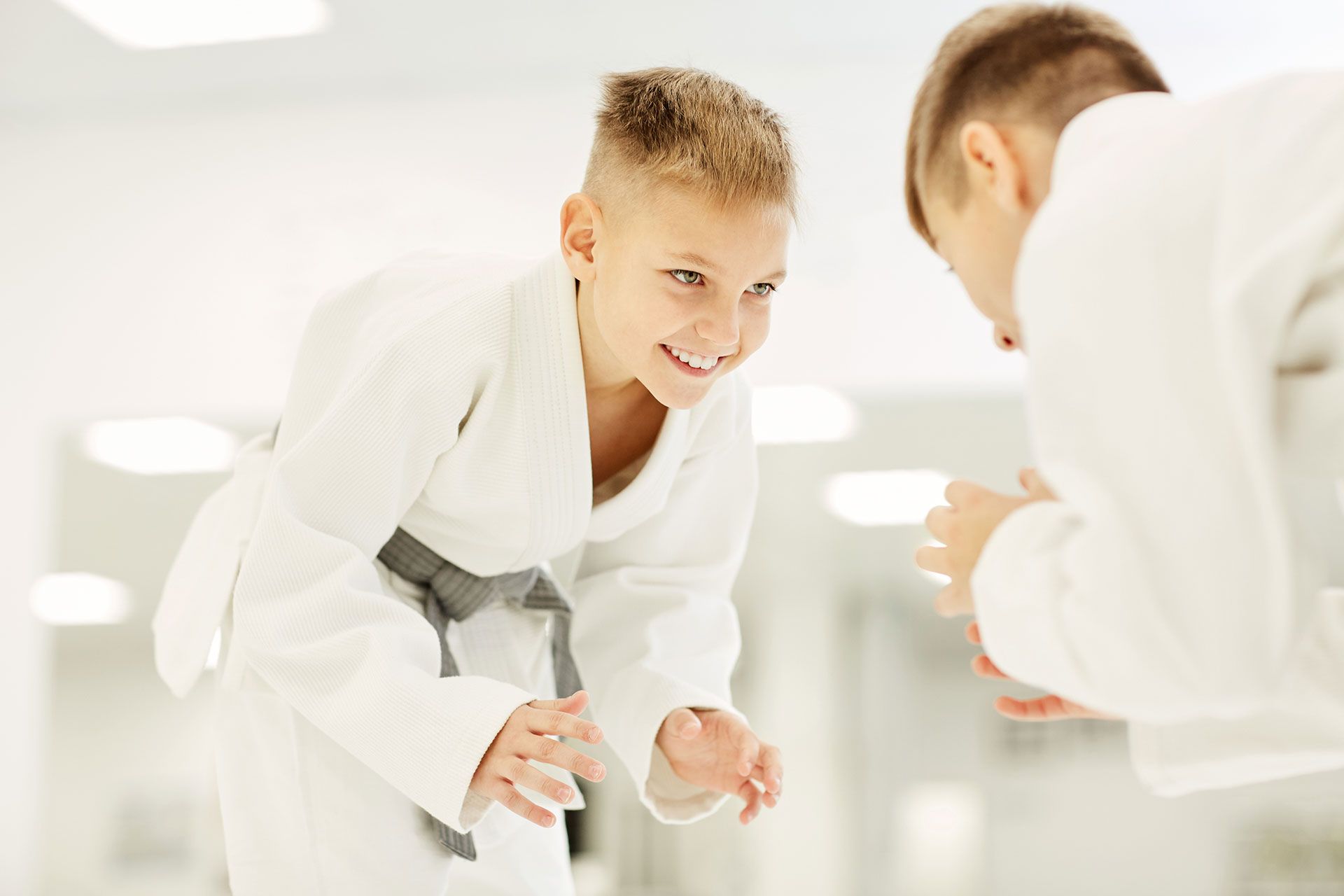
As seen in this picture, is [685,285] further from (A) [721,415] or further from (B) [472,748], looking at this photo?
(B) [472,748]

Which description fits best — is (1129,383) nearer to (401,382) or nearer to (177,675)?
(401,382)

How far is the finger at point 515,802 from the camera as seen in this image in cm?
83

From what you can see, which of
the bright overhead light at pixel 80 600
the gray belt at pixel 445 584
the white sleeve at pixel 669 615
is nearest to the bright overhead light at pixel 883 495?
the white sleeve at pixel 669 615

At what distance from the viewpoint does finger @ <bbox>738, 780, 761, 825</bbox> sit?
994 mm

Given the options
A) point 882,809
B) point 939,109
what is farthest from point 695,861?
point 939,109

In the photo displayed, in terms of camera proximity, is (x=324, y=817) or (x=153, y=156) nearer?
(x=324, y=817)

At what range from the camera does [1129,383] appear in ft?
1.91

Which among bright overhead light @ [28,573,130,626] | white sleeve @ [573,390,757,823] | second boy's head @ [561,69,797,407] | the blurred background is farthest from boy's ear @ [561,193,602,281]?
bright overhead light @ [28,573,130,626]

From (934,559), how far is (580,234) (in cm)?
46

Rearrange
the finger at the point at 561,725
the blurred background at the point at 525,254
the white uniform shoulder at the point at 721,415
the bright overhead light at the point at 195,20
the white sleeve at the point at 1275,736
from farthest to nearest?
the bright overhead light at the point at 195,20 < the blurred background at the point at 525,254 < the white uniform shoulder at the point at 721,415 < the finger at the point at 561,725 < the white sleeve at the point at 1275,736

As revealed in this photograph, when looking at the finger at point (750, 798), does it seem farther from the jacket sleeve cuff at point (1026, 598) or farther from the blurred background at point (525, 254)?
the blurred background at point (525, 254)

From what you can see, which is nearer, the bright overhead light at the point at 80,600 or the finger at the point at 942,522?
the finger at the point at 942,522

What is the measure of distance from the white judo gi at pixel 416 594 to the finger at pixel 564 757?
0.04 m

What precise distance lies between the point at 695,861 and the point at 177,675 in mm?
1425
